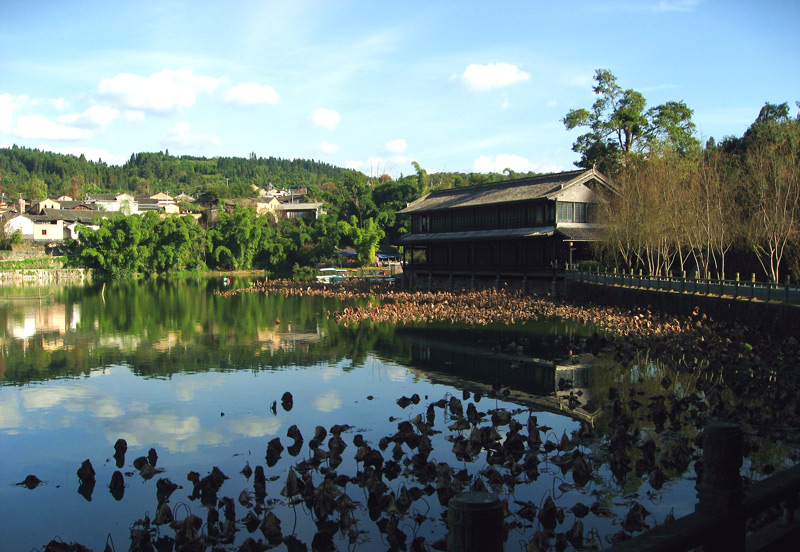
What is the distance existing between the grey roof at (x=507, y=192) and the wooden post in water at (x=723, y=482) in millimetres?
39892

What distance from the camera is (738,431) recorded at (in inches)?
174

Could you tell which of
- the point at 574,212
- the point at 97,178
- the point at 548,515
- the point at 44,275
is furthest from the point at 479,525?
the point at 97,178

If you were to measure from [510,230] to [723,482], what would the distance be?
4348 centimetres

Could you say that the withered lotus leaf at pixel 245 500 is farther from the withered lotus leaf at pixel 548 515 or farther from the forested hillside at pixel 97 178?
the forested hillside at pixel 97 178

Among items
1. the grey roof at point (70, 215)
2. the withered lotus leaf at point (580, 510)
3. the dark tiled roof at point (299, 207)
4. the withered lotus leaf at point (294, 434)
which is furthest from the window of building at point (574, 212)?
the grey roof at point (70, 215)

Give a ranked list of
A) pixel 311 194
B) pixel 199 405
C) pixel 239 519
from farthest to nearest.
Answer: pixel 311 194 < pixel 199 405 < pixel 239 519

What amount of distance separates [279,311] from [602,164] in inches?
1113

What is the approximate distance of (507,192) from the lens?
161 ft

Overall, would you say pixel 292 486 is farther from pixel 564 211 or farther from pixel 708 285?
pixel 564 211

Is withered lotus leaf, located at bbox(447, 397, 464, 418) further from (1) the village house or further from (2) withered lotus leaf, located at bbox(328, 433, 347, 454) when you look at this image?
(1) the village house

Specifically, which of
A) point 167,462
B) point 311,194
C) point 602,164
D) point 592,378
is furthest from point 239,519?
point 311,194

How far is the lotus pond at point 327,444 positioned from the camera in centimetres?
1019

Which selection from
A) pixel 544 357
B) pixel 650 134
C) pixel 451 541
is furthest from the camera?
pixel 650 134

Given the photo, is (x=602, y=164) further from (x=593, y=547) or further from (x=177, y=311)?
(x=593, y=547)
